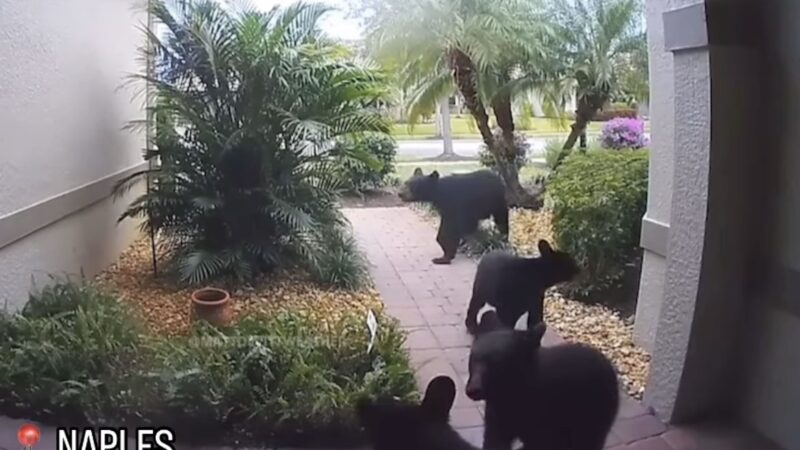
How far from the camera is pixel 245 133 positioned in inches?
86.6

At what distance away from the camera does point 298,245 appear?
225 centimetres

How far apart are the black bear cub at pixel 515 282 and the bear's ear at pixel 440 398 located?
0.62ft

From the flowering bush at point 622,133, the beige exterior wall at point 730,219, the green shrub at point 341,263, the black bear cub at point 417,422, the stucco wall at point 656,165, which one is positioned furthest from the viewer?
the green shrub at point 341,263

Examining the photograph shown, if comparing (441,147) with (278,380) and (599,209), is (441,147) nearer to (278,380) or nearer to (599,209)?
(599,209)

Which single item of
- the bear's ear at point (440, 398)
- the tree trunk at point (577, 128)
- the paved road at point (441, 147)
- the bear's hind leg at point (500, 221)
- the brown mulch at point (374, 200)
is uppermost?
the tree trunk at point (577, 128)

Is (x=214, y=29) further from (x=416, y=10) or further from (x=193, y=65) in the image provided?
(x=416, y=10)

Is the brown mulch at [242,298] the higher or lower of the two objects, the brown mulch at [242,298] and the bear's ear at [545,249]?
the lower

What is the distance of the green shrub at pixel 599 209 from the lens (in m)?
1.92

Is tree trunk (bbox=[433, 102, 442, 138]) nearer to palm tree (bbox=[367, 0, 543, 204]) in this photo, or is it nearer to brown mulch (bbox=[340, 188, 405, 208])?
palm tree (bbox=[367, 0, 543, 204])

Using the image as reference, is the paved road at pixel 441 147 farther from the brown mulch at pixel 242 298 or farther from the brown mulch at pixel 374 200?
the brown mulch at pixel 242 298

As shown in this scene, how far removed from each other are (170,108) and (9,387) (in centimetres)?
100

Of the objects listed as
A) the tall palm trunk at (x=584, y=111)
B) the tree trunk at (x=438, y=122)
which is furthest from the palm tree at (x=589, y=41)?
the tree trunk at (x=438, y=122)

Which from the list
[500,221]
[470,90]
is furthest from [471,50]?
[500,221]

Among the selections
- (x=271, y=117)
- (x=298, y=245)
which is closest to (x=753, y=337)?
(x=298, y=245)
